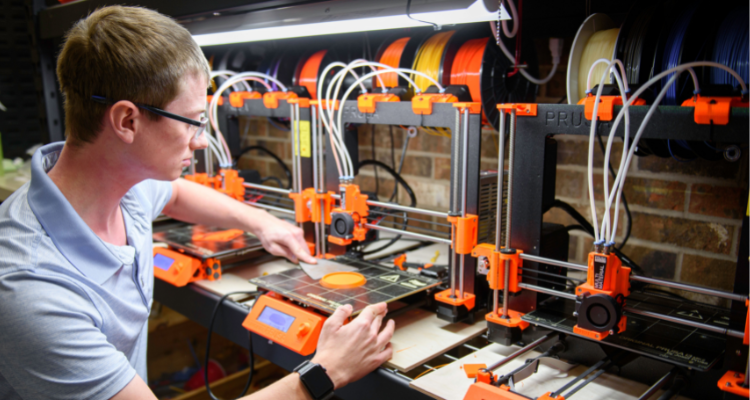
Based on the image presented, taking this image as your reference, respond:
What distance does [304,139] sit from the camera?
1.73 metres

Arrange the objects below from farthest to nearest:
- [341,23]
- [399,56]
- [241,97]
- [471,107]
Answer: [241,97] → [399,56] → [341,23] → [471,107]

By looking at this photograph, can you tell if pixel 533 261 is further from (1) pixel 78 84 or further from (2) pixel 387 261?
(1) pixel 78 84

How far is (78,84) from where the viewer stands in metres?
0.96

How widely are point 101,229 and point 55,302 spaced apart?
27cm

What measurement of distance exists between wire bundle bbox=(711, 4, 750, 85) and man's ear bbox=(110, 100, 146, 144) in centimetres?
107

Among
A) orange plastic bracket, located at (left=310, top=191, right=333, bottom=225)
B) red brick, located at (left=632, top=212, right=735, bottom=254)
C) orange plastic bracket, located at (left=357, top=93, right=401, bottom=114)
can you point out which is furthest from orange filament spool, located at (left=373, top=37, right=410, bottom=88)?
red brick, located at (left=632, top=212, right=735, bottom=254)

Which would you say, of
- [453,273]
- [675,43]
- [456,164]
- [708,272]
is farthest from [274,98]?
[708,272]

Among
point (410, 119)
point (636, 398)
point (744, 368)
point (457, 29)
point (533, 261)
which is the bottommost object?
point (636, 398)

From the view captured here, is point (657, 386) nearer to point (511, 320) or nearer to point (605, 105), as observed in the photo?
point (511, 320)

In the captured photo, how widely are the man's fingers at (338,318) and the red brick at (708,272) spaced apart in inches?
40.3

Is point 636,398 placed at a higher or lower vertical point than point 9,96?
lower

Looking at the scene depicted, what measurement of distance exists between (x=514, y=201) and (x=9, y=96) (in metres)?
2.84

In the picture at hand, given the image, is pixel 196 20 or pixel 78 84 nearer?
pixel 78 84

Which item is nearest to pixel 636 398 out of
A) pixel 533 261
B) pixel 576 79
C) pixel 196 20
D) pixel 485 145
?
pixel 533 261
